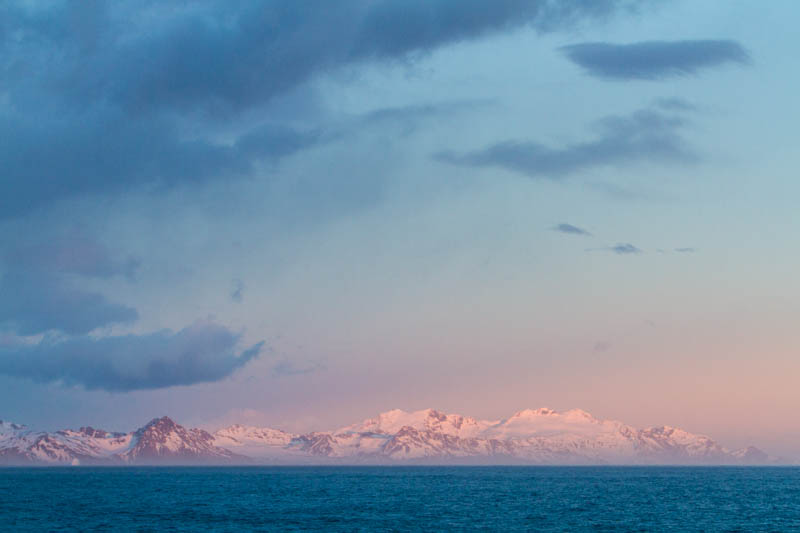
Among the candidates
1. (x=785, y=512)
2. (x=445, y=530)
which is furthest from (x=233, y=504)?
(x=785, y=512)

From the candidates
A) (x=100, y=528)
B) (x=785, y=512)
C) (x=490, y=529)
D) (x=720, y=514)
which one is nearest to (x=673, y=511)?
(x=720, y=514)

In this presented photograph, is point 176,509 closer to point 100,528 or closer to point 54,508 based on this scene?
point 54,508

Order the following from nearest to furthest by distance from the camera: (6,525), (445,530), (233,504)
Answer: (445,530) → (6,525) → (233,504)

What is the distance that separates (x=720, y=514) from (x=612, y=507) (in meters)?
22.5

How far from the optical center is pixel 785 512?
180m

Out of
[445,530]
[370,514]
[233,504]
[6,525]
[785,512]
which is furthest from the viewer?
[233,504]

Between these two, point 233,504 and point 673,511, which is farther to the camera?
point 233,504

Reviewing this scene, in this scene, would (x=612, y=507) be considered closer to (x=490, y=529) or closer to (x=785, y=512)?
(x=785, y=512)

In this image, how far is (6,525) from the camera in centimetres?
14800

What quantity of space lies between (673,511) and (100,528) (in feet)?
342

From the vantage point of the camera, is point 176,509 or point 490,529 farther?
point 176,509

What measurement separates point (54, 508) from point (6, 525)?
4016 centimetres

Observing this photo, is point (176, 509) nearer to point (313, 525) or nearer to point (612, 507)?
point (313, 525)

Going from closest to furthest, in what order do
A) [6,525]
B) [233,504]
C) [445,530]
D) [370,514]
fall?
1. [445,530]
2. [6,525]
3. [370,514]
4. [233,504]
